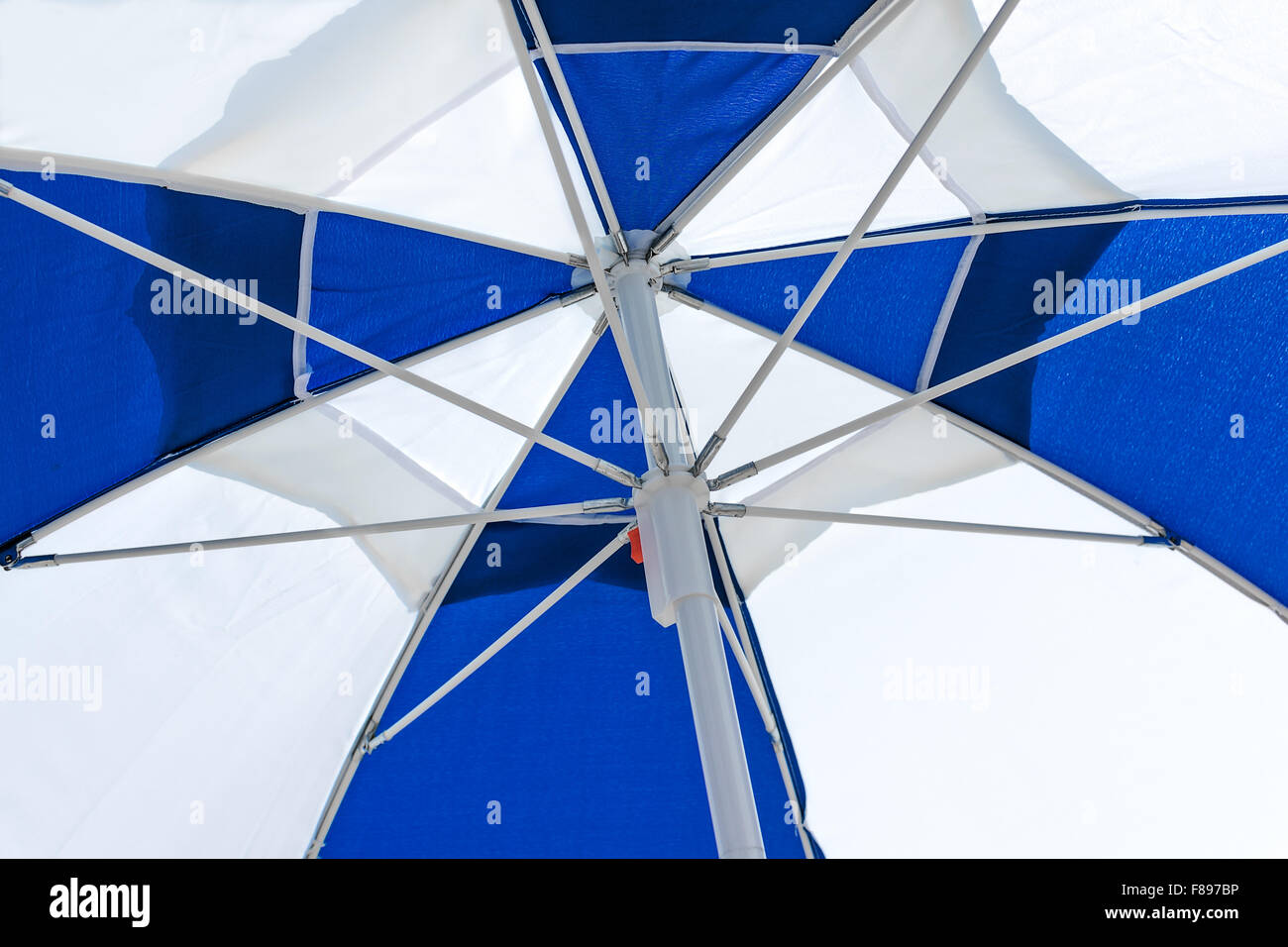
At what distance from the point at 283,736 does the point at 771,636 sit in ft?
5.96

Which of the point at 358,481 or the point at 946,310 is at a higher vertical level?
the point at 946,310

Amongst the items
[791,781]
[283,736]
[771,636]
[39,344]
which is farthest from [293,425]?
[791,781]

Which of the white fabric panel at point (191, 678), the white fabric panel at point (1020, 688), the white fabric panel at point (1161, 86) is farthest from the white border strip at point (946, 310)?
the white fabric panel at point (191, 678)

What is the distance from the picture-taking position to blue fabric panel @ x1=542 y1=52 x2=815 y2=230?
3.43 m

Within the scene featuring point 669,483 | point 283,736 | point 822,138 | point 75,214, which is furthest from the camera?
point 283,736

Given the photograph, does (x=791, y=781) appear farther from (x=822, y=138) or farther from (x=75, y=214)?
(x=75, y=214)

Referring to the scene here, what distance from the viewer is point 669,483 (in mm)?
3354

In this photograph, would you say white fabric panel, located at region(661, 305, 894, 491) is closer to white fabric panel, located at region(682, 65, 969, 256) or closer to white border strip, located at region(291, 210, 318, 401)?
white fabric panel, located at region(682, 65, 969, 256)

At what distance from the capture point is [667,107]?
3566 mm

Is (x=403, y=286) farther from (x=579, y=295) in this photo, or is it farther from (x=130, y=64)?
(x=130, y=64)

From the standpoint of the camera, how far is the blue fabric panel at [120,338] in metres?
3.29

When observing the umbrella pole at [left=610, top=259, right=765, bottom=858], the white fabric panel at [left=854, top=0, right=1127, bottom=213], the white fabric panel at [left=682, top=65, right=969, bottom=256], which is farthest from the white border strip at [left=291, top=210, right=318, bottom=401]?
the white fabric panel at [left=854, top=0, right=1127, bottom=213]

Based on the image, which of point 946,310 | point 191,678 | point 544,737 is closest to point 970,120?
point 946,310

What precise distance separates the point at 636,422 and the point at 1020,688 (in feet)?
5.65
